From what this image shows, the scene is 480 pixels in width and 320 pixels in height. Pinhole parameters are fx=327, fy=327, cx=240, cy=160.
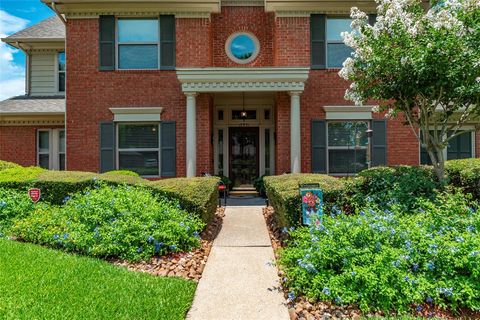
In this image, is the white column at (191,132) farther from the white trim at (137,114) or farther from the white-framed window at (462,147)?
the white-framed window at (462,147)

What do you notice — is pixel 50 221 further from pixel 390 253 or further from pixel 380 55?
pixel 380 55

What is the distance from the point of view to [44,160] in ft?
40.1

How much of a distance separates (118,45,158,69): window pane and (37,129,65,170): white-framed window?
4.04 meters

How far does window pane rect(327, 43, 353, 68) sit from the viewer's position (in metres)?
10.2

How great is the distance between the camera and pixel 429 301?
130 inches

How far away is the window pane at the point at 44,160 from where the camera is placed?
40.0 feet

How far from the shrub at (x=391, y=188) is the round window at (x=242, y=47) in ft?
20.8

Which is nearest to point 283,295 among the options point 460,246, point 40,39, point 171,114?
point 460,246

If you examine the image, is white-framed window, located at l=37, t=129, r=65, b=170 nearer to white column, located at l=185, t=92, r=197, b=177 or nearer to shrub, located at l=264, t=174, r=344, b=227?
white column, located at l=185, t=92, r=197, b=177

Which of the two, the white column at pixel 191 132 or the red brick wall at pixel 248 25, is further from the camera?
the red brick wall at pixel 248 25

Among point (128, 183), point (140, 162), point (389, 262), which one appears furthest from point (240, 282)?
point (140, 162)

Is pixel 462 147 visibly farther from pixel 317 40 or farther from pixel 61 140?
pixel 61 140

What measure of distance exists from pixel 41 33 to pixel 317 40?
34.0 ft

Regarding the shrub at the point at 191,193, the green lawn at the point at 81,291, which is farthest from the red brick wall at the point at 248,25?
the green lawn at the point at 81,291
